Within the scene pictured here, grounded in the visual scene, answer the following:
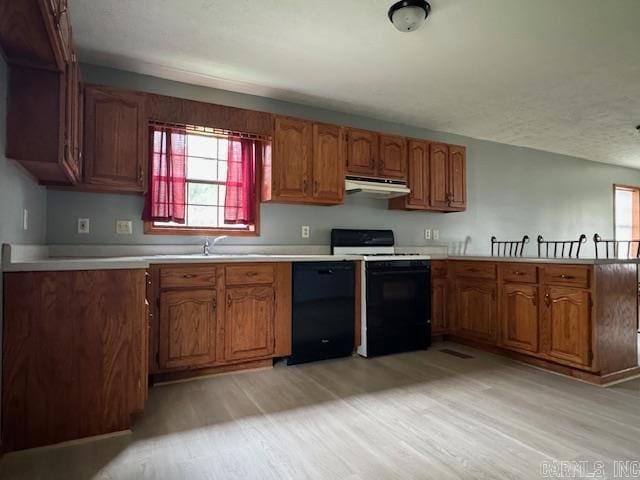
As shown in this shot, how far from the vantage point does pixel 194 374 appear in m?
2.79

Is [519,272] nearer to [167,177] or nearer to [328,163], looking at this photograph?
[328,163]

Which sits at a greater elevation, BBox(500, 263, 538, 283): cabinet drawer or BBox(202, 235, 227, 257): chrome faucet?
BBox(202, 235, 227, 257): chrome faucet

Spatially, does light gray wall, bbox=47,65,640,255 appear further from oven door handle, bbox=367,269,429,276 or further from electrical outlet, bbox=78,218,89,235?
oven door handle, bbox=367,269,429,276

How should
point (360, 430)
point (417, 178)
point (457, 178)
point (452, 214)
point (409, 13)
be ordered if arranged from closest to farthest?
point (360, 430)
point (409, 13)
point (417, 178)
point (457, 178)
point (452, 214)

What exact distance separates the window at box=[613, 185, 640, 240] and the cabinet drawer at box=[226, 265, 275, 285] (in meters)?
6.60

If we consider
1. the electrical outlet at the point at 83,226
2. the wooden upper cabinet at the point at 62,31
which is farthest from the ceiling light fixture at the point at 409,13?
the electrical outlet at the point at 83,226

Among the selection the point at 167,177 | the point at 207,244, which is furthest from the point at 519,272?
the point at 167,177

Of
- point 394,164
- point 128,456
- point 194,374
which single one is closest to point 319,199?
point 394,164

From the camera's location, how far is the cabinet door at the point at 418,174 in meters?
4.02

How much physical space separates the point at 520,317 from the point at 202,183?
3094 mm

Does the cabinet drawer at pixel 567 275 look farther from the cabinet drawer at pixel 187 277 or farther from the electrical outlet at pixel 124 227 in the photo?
the electrical outlet at pixel 124 227

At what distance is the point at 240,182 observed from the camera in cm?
343

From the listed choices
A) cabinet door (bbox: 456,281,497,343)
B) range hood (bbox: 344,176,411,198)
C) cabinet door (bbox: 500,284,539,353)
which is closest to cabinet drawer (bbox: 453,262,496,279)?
cabinet door (bbox: 456,281,497,343)

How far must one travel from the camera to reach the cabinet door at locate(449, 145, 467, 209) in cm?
427
